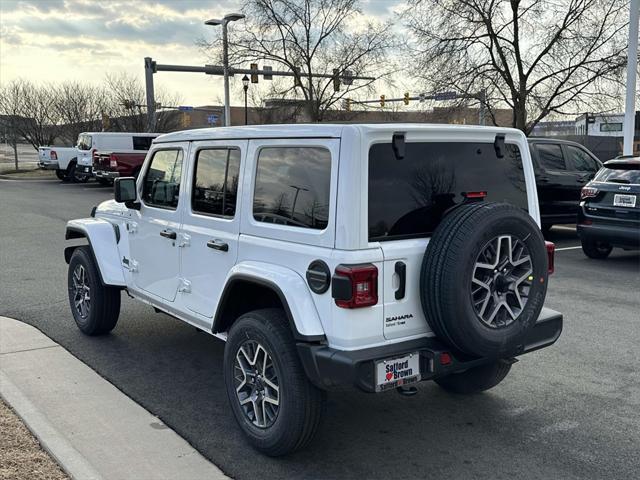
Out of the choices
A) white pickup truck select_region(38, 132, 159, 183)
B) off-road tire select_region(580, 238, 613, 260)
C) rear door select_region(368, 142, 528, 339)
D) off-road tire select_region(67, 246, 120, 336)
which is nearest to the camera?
rear door select_region(368, 142, 528, 339)

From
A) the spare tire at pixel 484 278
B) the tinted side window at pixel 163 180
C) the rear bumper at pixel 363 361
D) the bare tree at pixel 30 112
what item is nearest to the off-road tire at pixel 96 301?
the tinted side window at pixel 163 180

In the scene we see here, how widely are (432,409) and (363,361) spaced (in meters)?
1.39

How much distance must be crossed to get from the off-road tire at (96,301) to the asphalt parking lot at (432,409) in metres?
0.13

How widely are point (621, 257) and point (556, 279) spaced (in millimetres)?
2425

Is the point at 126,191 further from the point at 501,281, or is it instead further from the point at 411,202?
the point at 501,281

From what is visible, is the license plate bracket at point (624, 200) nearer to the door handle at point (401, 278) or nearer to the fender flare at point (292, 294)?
the door handle at point (401, 278)

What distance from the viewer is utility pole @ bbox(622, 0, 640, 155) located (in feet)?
43.8

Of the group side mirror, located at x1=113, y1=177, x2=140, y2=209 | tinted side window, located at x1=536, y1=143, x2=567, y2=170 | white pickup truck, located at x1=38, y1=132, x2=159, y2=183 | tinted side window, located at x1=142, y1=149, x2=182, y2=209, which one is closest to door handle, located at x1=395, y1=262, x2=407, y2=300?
tinted side window, located at x1=142, y1=149, x2=182, y2=209

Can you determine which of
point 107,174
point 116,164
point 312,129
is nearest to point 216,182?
point 312,129

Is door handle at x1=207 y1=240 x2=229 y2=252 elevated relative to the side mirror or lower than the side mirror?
lower

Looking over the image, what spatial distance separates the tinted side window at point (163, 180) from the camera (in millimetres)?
4797

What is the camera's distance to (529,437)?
395 cm

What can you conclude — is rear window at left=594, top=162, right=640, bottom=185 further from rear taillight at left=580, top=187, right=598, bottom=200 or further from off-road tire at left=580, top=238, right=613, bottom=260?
off-road tire at left=580, top=238, right=613, bottom=260

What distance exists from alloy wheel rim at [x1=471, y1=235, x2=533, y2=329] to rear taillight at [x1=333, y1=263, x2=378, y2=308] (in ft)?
1.79
